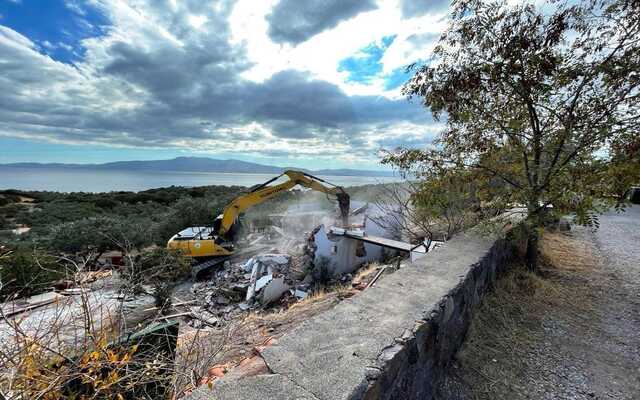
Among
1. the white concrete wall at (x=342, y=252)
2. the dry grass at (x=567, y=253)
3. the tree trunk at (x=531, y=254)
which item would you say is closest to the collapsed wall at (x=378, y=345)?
the tree trunk at (x=531, y=254)

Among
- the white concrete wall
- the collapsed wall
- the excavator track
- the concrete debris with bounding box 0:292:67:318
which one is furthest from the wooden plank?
the concrete debris with bounding box 0:292:67:318

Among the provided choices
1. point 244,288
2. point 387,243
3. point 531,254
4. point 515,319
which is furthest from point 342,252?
point 515,319

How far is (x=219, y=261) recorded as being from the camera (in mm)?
9742

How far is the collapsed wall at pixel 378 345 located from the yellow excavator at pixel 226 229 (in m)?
7.61

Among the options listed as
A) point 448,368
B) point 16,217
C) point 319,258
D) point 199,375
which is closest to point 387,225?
point 319,258

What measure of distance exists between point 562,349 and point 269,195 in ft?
28.0

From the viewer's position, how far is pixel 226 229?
969cm

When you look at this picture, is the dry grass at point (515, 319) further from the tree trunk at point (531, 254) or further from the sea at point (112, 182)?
the sea at point (112, 182)

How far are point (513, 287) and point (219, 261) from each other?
8.52 meters

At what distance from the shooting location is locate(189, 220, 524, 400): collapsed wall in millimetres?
1296

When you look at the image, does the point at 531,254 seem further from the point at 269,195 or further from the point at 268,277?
the point at 269,195

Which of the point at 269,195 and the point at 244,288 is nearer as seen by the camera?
the point at 244,288

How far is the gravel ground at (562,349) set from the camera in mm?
2076

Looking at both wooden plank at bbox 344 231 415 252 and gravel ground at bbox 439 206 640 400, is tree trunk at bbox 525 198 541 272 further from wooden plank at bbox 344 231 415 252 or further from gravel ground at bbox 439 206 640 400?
wooden plank at bbox 344 231 415 252
